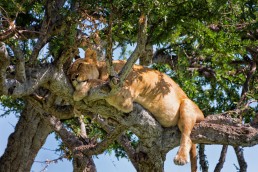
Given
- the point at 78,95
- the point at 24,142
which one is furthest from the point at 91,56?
the point at 24,142

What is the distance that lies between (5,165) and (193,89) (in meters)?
3.56

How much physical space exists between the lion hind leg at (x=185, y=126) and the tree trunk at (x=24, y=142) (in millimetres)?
3026

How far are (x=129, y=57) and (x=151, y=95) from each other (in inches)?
40.0

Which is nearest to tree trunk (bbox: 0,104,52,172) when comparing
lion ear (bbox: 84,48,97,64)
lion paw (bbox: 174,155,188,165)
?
lion ear (bbox: 84,48,97,64)

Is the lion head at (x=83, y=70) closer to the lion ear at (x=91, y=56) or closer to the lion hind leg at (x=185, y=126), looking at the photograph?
the lion ear at (x=91, y=56)

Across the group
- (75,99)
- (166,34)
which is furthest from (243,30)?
(75,99)

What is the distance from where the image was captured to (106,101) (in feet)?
21.3

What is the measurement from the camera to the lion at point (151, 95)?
6484 millimetres

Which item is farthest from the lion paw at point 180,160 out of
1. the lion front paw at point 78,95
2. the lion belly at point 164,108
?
the lion front paw at point 78,95

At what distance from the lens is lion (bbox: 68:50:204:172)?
6484 mm

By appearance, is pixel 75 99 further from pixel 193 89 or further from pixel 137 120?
pixel 193 89

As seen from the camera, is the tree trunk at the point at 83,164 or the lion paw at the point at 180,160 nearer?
the lion paw at the point at 180,160

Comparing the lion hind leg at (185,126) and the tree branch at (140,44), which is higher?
the tree branch at (140,44)

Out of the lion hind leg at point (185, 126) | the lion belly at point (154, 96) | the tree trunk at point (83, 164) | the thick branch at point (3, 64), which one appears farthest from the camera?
the tree trunk at point (83, 164)
